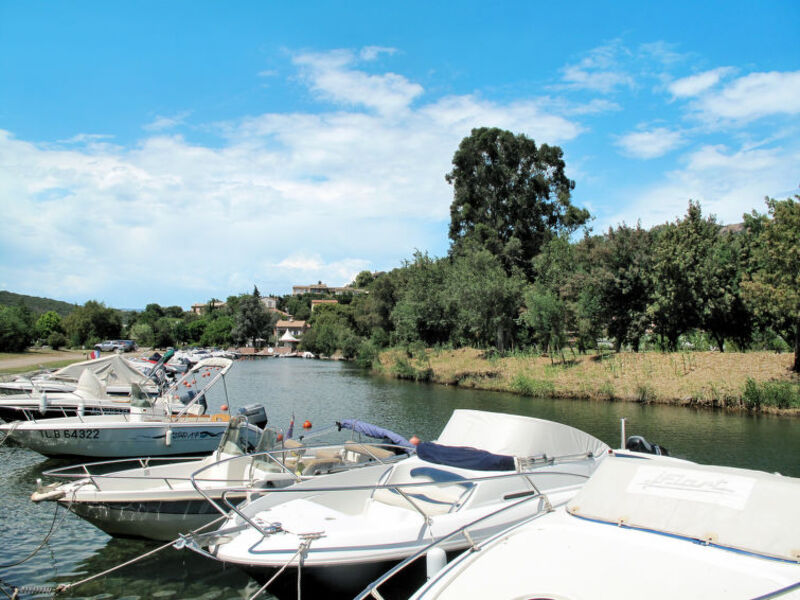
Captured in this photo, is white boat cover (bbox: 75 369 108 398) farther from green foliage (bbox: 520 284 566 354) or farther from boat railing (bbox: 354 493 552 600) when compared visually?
green foliage (bbox: 520 284 566 354)

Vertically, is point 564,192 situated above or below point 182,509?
above

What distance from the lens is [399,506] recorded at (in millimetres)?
8141

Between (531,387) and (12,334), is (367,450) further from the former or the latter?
(12,334)

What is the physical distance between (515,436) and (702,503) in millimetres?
4625

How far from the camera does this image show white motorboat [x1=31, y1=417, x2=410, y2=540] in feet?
31.9

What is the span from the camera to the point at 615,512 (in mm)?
5746

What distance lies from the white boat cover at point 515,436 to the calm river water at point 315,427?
4222 millimetres

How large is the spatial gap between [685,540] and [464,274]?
136 feet

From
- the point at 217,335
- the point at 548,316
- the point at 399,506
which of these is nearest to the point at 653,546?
the point at 399,506

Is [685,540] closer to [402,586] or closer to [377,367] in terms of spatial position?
[402,586]

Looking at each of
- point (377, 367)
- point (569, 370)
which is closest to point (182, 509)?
point (569, 370)

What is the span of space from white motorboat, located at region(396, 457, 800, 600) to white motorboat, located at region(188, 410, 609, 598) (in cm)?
98

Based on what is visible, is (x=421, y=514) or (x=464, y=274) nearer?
(x=421, y=514)

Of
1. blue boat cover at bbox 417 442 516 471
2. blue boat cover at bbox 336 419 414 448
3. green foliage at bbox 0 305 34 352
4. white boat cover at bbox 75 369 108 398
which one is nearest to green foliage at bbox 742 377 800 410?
blue boat cover at bbox 336 419 414 448
